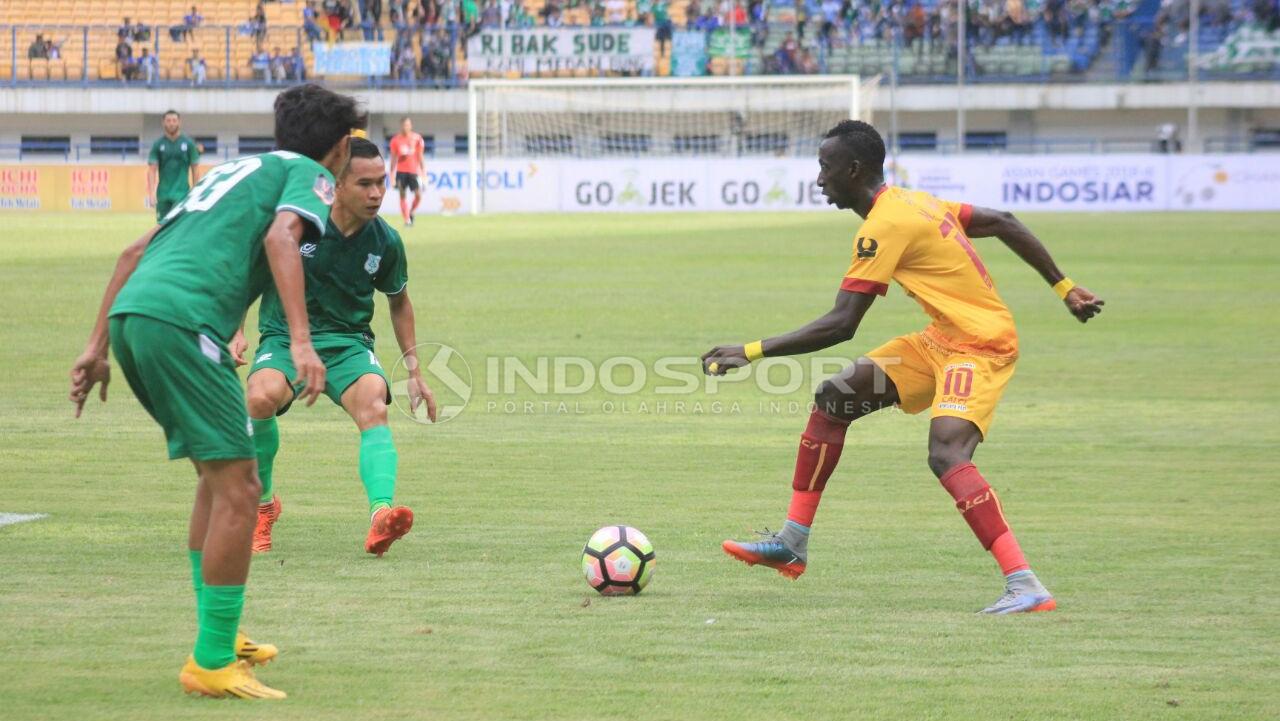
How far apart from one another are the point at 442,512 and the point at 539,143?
127 feet

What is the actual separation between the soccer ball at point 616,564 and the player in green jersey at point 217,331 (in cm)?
175

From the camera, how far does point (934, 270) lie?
22.0ft

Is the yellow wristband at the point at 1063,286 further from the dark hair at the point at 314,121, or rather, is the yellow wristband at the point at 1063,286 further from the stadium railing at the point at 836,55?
the stadium railing at the point at 836,55

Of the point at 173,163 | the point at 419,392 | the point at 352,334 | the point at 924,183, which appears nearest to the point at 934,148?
the point at 924,183

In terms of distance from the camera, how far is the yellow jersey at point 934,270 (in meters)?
6.59

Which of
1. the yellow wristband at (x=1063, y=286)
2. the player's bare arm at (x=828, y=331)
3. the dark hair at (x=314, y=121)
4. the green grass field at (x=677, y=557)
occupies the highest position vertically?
the dark hair at (x=314, y=121)

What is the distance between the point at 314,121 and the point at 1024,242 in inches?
130

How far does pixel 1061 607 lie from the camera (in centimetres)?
636

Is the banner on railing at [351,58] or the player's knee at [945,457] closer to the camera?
the player's knee at [945,457]

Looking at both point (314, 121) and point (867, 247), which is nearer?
point (314, 121)

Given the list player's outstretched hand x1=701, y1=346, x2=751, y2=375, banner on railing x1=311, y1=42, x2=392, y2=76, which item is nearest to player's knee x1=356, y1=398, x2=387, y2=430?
player's outstretched hand x1=701, y1=346, x2=751, y2=375

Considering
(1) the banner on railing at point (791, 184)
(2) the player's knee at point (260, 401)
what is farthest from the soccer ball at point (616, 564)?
(1) the banner on railing at point (791, 184)

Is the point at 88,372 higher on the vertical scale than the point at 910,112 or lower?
lower

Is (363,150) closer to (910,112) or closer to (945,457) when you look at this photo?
(945,457)
